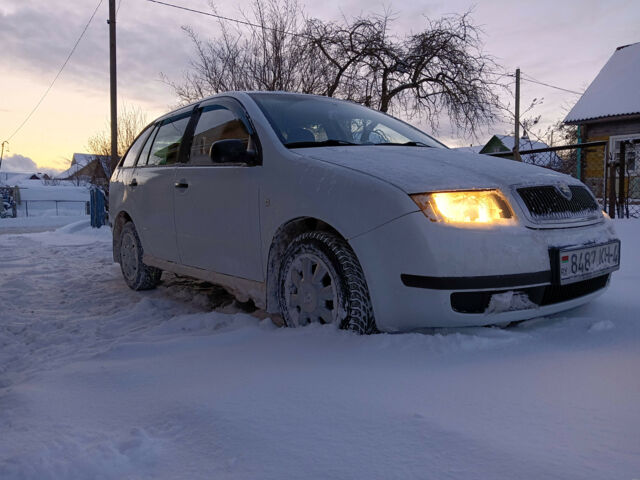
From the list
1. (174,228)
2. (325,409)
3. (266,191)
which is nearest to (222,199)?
(266,191)

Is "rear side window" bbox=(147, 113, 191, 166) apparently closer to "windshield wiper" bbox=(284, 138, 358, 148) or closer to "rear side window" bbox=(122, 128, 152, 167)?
"rear side window" bbox=(122, 128, 152, 167)

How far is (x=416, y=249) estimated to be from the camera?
87.7 inches

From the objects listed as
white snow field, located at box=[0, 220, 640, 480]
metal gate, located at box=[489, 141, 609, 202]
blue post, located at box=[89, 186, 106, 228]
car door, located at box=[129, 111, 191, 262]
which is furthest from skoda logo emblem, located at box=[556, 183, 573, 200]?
blue post, located at box=[89, 186, 106, 228]

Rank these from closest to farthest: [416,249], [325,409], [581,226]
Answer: [325,409] → [416,249] → [581,226]

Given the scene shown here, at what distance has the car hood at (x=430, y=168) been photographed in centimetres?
237

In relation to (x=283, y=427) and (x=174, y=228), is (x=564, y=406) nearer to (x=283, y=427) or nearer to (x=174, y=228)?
(x=283, y=427)

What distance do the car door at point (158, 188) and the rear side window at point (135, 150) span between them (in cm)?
14

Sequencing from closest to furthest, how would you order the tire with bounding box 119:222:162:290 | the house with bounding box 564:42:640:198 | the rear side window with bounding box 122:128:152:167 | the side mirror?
the side mirror → the tire with bounding box 119:222:162:290 → the rear side window with bounding box 122:128:152:167 → the house with bounding box 564:42:640:198

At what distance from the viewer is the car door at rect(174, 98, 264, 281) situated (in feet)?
10.2

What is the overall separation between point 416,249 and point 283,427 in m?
0.99

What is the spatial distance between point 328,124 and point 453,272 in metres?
1.58

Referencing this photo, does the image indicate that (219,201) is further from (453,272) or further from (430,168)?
(453,272)

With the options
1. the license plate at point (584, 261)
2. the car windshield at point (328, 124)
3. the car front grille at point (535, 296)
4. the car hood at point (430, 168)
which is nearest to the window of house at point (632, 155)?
the car windshield at point (328, 124)

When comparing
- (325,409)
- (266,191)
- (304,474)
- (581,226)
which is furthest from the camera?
(266,191)
